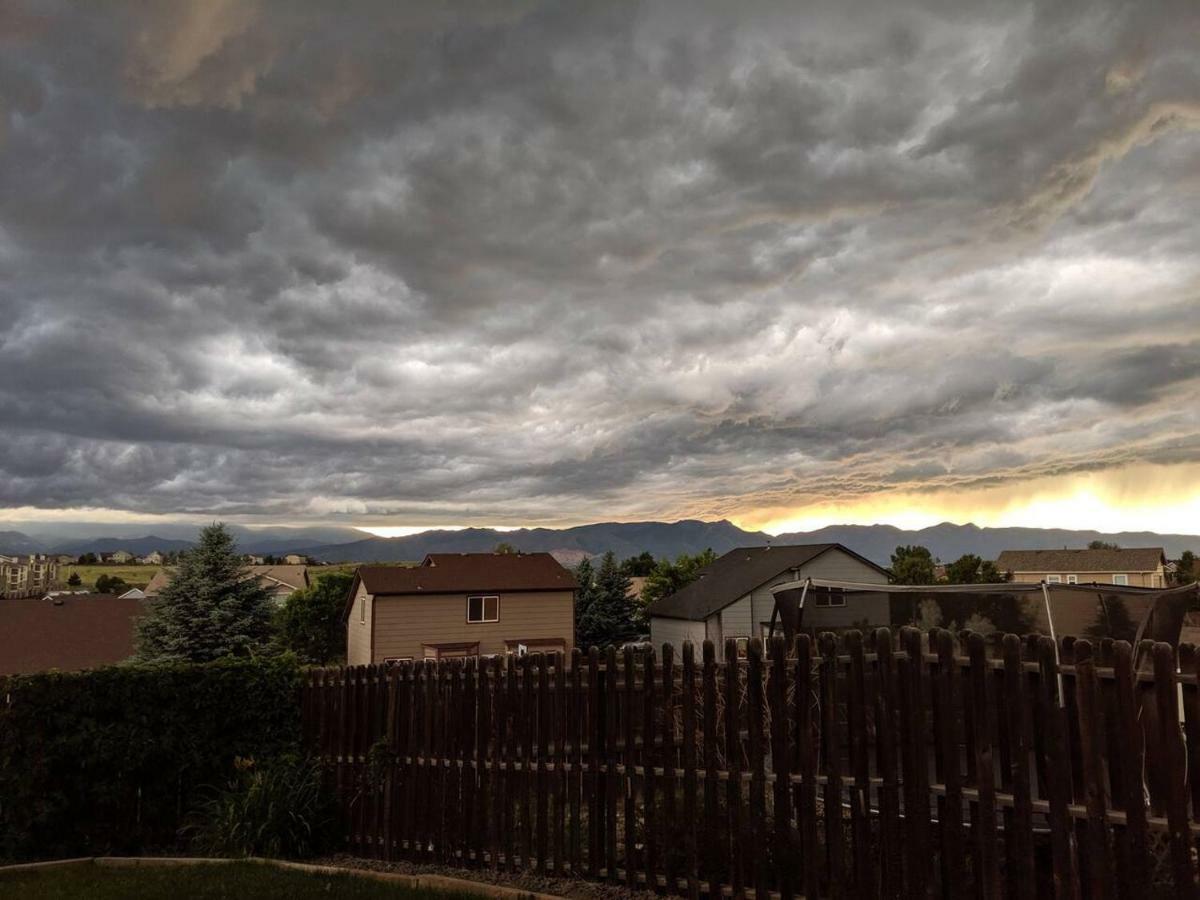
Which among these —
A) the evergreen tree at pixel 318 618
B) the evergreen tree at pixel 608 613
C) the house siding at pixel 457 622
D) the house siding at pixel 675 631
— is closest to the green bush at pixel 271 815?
the house siding at pixel 457 622

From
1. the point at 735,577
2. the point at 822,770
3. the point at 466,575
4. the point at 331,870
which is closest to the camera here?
the point at 822,770

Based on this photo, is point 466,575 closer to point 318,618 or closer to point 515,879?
point 318,618

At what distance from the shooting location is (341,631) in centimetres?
5228

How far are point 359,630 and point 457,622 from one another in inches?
193

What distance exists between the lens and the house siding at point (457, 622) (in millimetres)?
35438

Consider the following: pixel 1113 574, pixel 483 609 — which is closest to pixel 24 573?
pixel 483 609

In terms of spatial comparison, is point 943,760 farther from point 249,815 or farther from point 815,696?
point 249,815

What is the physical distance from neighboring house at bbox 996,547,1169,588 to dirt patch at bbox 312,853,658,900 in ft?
244

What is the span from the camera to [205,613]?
19.8 meters

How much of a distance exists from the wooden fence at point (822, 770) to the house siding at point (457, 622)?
28.0m

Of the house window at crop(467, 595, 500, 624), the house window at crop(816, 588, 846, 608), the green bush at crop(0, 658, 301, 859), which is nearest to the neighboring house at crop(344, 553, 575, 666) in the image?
the house window at crop(467, 595, 500, 624)

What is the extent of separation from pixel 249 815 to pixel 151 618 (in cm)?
1362

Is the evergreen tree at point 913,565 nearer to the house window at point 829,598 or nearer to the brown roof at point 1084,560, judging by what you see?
the brown roof at point 1084,560

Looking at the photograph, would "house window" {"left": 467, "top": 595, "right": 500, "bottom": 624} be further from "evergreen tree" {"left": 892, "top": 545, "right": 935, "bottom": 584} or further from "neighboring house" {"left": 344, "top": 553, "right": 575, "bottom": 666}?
"evergreen tree" {"left": 892, "top": 545, "right": 935, "bottom": 584}
